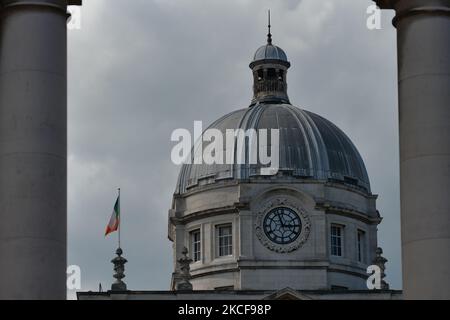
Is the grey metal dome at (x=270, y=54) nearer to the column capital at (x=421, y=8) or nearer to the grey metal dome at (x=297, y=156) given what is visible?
the grey metal dome at (x=297, y=156)

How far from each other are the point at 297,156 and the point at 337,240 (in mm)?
7248

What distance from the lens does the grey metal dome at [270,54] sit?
144 m

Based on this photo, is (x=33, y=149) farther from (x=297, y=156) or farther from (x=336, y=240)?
(x=336, y=240)

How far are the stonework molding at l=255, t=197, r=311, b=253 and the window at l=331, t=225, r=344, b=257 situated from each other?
2.53 meters

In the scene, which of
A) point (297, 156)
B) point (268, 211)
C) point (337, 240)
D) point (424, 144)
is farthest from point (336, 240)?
point (424, 144)

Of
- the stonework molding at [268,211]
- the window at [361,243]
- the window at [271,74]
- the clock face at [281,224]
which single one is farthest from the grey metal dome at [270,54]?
the window at [361,243]

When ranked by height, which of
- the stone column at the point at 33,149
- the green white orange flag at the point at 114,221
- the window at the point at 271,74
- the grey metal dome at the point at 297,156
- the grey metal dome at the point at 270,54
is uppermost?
the grey metal dome at the point at 270,54

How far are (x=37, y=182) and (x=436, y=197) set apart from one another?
7.40 m

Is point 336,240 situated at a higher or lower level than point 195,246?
higher

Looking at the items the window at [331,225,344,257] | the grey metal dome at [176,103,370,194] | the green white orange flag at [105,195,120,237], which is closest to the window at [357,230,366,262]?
the window at [331,225,344,257]

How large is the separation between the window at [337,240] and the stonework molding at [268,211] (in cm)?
253

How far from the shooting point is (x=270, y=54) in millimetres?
144625
